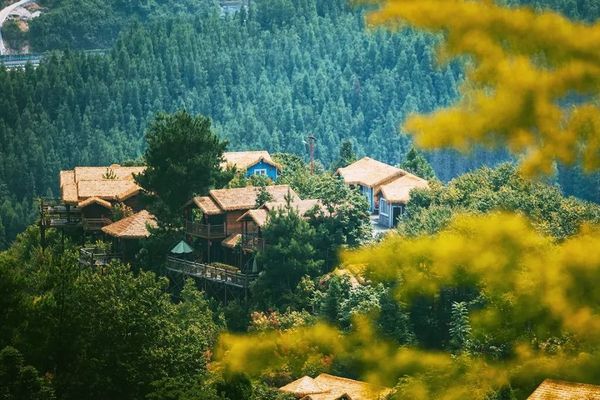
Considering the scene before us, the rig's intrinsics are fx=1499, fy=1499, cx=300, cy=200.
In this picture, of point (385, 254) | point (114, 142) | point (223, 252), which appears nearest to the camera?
point (385, 254)

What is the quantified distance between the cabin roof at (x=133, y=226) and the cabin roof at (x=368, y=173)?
17122 mm

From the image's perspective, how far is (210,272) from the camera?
162ft

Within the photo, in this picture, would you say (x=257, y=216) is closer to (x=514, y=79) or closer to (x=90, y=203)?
(x=90, y=203)

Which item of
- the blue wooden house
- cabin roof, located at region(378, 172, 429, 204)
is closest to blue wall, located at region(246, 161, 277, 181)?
the blue wooden house

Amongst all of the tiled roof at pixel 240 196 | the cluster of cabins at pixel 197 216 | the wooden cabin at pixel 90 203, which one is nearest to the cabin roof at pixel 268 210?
the cluster of cabins at pixel 197 216

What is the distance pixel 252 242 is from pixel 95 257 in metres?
6.66

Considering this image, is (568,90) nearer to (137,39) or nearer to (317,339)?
(317,339)

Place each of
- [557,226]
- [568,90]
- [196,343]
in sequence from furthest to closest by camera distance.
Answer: [557,226] < [196,343] < [568,90]

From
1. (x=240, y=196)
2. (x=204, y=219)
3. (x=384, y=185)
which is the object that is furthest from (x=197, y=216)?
(x=384, y=185)

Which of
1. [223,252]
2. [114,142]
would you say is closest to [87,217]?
[223,252]

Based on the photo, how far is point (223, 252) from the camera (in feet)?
170

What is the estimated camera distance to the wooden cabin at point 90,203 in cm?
5681

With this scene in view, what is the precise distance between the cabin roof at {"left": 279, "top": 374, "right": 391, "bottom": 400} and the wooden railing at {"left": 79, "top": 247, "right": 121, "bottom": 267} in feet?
53.3

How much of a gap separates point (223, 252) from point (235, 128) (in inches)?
1963
